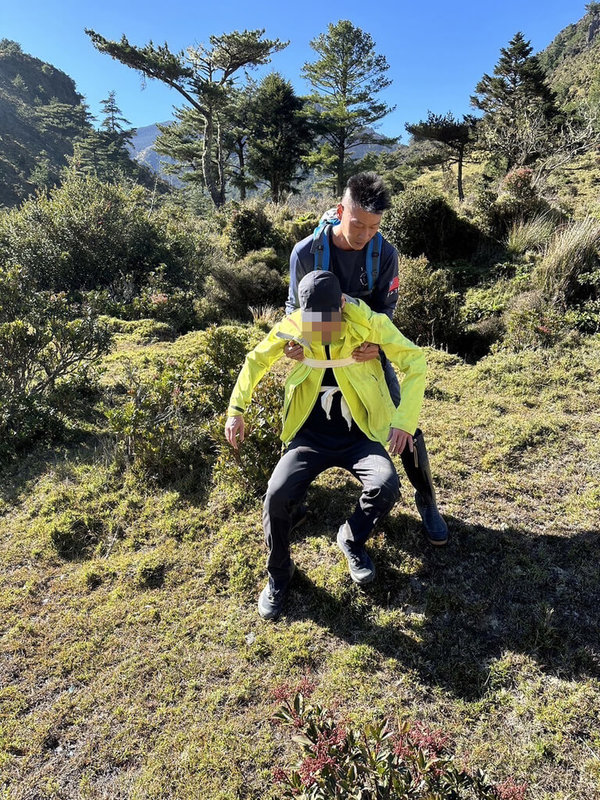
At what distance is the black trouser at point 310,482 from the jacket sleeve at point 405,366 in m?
0.25

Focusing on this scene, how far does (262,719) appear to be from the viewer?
1.95 meters

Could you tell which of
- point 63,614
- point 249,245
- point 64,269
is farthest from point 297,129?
point 63,614

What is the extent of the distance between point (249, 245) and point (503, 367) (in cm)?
786

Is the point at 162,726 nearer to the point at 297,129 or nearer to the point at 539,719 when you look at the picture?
the point at 539,719

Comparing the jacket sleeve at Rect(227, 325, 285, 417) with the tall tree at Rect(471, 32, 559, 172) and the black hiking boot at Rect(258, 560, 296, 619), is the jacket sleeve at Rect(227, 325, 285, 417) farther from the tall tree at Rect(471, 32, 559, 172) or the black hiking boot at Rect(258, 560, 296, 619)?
the tall tree at Rect(471, 32, 559, 172)

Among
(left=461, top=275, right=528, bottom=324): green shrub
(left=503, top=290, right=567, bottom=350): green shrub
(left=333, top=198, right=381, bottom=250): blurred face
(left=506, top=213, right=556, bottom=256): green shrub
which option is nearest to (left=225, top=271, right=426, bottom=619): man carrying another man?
(left=333, top=198, right=381, bottom=250): blurred face

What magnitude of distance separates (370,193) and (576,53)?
260ft

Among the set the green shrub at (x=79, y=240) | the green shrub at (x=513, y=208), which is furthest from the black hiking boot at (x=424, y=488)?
the green shrub at (x=79, y=240)

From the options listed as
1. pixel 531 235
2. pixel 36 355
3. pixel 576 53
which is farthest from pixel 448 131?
pixel 576 53

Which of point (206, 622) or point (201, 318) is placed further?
point (201, 318)

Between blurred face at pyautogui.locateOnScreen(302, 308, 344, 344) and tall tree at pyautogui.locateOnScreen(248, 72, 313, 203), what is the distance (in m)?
22.2

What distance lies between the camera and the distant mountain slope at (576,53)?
125 feet

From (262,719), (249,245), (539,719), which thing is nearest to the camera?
(539,719)

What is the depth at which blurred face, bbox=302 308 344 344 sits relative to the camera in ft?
6.81
